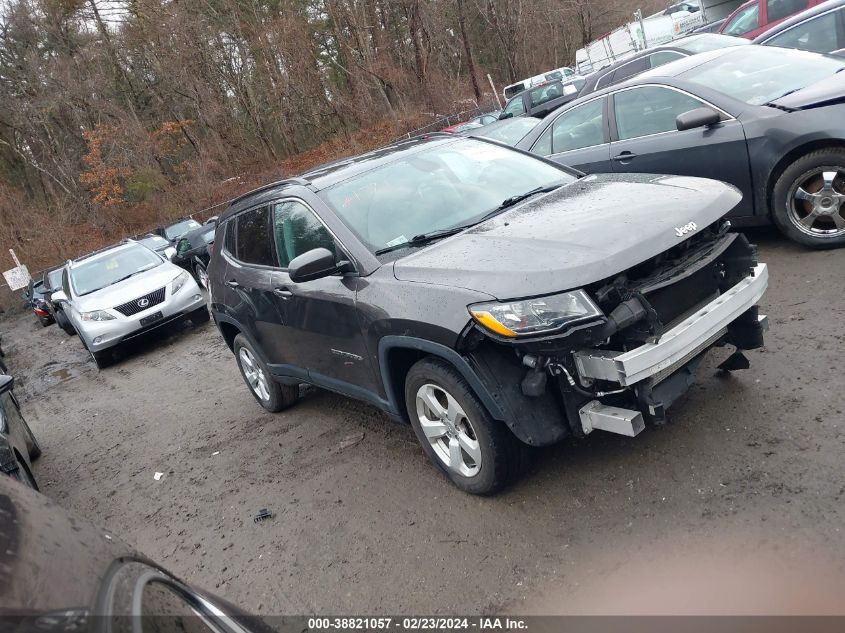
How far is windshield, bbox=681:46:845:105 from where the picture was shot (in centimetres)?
588

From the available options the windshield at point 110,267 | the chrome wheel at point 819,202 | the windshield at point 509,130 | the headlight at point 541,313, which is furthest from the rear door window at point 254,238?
the windshield at point 110,267

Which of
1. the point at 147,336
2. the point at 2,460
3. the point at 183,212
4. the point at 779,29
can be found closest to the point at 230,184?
the point at 183,212

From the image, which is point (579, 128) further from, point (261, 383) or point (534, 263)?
point (534, 263)

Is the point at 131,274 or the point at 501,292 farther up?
the point at 501,292

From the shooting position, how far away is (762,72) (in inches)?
242

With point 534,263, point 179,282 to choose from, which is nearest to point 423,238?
point 534,263

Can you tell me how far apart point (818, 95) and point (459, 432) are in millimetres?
4160

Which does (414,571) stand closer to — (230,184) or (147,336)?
(147,336)

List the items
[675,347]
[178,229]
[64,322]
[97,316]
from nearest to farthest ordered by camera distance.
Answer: [675,347]
[97,316]
[64,322]
[178,229]

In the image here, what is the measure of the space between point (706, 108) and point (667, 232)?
294 cm

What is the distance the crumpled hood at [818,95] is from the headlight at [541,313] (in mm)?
3639

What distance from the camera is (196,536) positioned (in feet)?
14.6

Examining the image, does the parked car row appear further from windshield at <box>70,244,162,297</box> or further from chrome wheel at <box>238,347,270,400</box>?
windshield at <box>70,244,162,297</box>

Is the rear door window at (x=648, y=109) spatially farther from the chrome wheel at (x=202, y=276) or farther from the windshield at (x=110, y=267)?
the chrome wheel at (x=202, y=276)
